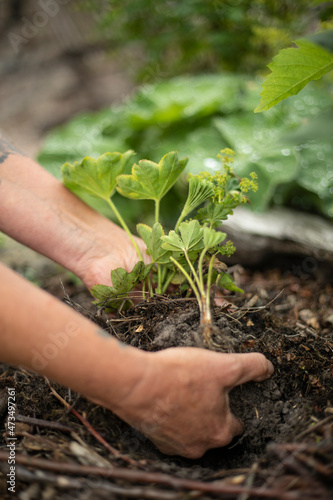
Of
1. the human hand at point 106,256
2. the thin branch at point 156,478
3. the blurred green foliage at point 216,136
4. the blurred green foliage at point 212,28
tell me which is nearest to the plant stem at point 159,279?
the human hand at point 106,256

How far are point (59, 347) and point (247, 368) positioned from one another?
1.64 ft

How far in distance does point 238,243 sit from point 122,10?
271 cm

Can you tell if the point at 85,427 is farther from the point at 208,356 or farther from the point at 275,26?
the point at 275,26

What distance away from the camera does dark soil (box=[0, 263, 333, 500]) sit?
849 mm

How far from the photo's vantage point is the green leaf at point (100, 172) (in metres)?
1.40

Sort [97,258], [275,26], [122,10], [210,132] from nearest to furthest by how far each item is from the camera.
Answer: [97,258]
[210,132]
[275,26]
[122,10]

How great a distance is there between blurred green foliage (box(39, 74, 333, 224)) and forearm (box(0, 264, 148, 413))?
5.17 ft

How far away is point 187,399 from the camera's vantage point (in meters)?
0.97

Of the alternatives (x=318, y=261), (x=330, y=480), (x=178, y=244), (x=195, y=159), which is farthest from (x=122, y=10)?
(x=330, y=480)

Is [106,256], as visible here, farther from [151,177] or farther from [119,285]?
[151,177]

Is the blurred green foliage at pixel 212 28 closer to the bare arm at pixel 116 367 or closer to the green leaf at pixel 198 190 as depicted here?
the green leaf at pixel 198 190

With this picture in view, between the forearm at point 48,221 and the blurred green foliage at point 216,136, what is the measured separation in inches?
40.6

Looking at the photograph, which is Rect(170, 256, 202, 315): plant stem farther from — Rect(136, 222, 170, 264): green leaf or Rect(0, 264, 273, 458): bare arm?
Rect(0, 264, 273, 458): bare arm

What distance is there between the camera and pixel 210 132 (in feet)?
9.93
